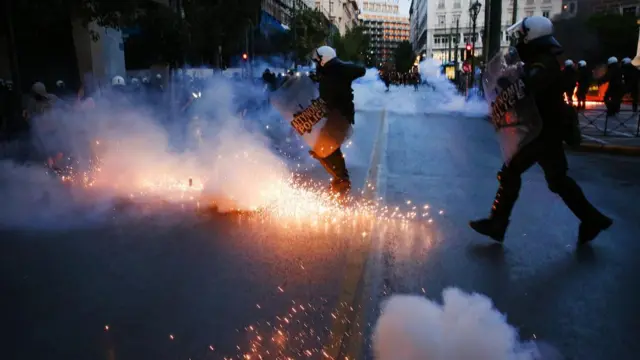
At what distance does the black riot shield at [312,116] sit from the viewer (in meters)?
7.18

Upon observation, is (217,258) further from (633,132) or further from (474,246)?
(633,132)

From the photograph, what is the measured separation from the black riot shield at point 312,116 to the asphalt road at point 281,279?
973 millimetres

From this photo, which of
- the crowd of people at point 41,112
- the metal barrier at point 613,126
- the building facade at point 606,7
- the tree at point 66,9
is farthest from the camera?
the building facade at point 606,7

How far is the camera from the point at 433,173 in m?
9.05

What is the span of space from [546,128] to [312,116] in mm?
3029

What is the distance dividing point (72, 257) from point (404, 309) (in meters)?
2.85

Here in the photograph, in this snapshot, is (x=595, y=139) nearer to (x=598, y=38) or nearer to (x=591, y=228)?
(x=591, y=228)

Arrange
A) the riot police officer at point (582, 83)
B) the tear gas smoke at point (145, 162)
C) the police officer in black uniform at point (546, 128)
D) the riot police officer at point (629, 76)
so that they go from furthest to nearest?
the riot police officer at point (582, 83) < the riot police officer at point (629, 76) < the tear gas smoke at point (145, 162) < the police officer in black uniform at point (546, 128)

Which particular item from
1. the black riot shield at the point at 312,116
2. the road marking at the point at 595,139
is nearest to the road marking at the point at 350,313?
the black riot shield at the point at 312,116

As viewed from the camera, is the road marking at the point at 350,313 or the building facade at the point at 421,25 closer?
the road marking at the point at 350,313

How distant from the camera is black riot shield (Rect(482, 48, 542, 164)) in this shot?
15.6 feet

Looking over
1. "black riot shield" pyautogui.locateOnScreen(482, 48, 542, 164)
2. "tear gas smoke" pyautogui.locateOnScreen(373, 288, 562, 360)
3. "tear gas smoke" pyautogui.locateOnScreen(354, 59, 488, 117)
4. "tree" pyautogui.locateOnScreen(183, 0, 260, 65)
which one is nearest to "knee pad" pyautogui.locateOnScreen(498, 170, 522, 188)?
"black riot shield" pyautogui.locateOnScreen(482, 48, 542, 164)

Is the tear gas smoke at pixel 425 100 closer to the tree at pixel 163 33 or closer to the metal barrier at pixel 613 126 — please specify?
the metal barrier at pixel 613 126

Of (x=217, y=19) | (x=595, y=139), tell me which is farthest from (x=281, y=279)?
(x=217, y=19)
